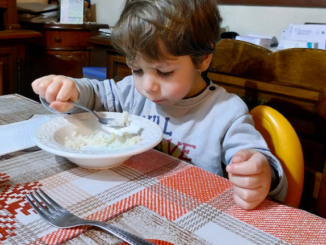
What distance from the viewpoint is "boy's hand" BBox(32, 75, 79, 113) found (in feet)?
2.57

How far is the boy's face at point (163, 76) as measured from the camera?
30.0 inches

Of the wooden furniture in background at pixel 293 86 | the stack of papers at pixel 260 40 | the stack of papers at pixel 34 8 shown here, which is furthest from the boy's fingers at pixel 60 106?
the stack of papers at pixel 34 8

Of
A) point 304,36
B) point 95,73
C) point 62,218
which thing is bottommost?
point 95,73

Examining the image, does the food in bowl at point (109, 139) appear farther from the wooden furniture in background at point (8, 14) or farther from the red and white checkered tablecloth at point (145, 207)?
the wooden furniture in background at point (8, 14)

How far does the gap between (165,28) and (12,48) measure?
188 cm

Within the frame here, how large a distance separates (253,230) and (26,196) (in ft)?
1.13

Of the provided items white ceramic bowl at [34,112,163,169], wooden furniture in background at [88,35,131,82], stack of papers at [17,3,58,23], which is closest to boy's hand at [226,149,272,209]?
white ceramic bowl at [34,112,163,169]

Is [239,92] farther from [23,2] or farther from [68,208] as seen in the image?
[23,2]

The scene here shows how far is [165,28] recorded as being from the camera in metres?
0.74

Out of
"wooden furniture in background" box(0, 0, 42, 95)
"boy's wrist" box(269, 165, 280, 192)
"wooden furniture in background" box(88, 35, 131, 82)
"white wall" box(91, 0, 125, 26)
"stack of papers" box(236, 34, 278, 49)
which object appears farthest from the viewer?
"white wall" box(91, 0, 125, 26)

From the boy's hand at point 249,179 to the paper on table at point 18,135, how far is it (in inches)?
17.3

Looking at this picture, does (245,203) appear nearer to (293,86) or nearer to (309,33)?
(293,86)

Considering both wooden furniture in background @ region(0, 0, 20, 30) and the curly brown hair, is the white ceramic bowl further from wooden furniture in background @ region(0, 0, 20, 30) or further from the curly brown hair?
wooden furniture in background @ region(0, 0, 20, 30)

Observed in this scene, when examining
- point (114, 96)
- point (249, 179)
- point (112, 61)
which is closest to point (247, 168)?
point (249, 179)
